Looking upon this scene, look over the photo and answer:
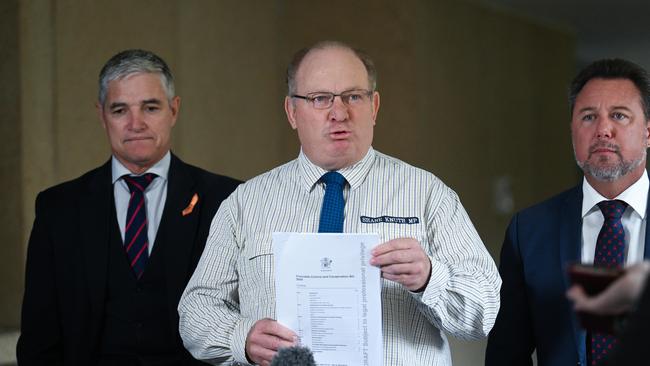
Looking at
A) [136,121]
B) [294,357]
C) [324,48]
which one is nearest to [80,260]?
[136,121]

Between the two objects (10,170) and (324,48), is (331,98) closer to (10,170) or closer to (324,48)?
(324,48)

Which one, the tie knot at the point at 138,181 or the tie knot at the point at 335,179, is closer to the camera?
the tie knot at the point at 335,179

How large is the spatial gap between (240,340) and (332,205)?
1.48ft

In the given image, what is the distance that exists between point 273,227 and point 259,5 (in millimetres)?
5129

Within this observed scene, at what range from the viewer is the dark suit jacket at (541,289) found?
8.82 feet

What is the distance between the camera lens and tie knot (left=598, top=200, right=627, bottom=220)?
2650 millimetres

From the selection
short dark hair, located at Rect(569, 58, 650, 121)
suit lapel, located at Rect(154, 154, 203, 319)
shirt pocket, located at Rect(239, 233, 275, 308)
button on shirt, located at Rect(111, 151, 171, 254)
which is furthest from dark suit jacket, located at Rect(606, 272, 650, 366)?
button on shirt, located at Rect(111, 151, 171, 254)

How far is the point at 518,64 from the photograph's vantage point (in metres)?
9.12

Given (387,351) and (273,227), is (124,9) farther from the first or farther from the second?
(387,351)

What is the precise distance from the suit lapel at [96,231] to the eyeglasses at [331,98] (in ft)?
3.63

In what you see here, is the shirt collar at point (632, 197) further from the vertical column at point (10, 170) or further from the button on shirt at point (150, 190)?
the vertical column at point (10, 170)

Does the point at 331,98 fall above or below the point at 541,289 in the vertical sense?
above

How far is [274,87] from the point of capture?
7.40 metres

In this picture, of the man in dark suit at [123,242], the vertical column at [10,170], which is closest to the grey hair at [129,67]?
the man in dark suit at [123,242]
